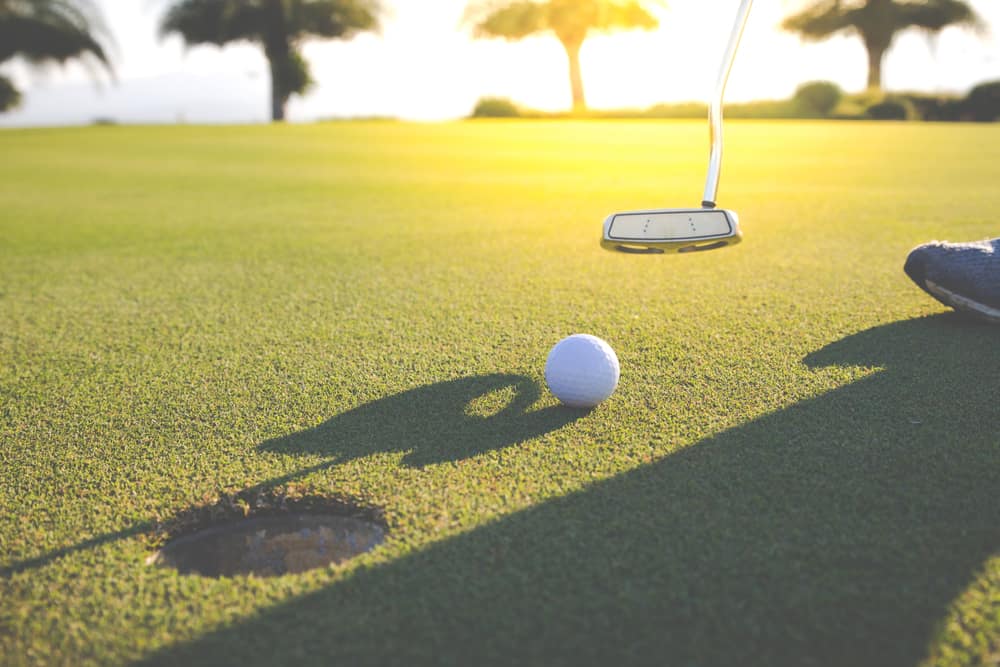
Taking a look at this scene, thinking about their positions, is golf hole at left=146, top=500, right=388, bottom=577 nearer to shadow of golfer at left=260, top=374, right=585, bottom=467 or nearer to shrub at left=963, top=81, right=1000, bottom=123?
shadow of golfer at left=260, top=374, right=585, bottom=467

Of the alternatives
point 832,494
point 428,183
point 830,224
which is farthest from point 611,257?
point 428,183

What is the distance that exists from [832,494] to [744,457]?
0.85ft

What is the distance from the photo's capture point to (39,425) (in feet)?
8.47

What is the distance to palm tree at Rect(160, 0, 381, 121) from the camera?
30859 millimetres

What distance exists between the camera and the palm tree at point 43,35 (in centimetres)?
2461

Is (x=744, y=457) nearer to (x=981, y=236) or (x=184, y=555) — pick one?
(x=184, y=555)

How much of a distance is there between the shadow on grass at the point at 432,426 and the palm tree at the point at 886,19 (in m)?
43.2

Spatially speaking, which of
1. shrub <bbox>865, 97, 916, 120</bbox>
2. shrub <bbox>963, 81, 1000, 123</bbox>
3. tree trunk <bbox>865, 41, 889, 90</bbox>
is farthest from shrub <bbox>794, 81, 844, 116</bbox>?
tree trunk <bbox>865, 41, 889, 90</bbox>

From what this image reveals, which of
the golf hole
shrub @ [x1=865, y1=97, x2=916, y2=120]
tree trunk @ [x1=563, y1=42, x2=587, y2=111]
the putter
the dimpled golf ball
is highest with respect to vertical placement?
tree trunk @ [x1=563, y1=42, x2=587, y2=111]

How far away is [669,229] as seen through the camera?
262 centimetres

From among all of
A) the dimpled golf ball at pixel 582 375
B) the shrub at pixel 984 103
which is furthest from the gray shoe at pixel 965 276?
the shrub at pixel 984 103

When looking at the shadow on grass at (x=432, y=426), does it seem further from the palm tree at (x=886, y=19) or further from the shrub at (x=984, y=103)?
the palm tree at (x=886, y=19)

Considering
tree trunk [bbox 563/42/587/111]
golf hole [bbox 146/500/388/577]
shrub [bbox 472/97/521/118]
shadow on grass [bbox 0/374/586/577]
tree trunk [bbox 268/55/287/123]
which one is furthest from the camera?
tree trunk [bbox 563/42/587/111]

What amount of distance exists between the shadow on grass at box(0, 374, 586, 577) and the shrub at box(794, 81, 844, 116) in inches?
1022
